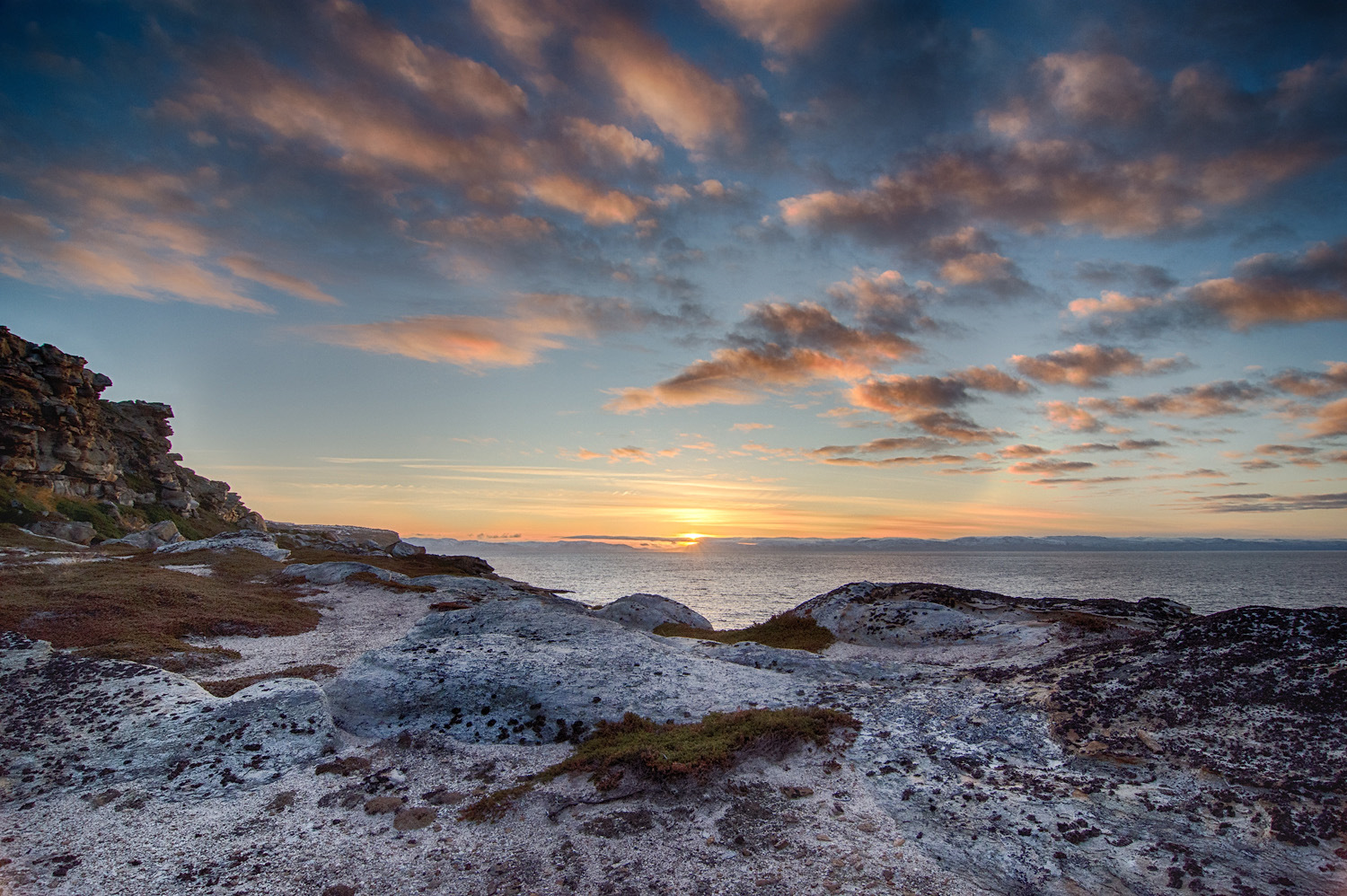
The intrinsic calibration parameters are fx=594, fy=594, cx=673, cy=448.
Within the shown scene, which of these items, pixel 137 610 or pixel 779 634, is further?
pixel 779 634

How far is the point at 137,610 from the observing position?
82.0 ft

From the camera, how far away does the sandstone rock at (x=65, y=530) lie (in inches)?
2105

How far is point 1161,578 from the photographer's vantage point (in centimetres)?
13675

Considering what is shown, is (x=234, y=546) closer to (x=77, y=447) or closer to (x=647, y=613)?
(x=77, y=447)

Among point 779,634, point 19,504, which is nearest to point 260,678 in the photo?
point 779,634

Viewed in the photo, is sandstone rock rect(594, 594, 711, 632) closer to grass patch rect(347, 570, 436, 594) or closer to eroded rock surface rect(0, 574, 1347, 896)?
grass patch rect(347, 570, 436, 594)

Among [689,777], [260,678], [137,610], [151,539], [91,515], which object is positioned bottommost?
[260,678]

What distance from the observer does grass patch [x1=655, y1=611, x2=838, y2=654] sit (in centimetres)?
2947

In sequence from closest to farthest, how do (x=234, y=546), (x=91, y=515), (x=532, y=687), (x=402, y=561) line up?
1. (x=532, y=687)
2. (x=234, y=546)
3. (x=91, y=515)
4. (x=402, y=561)

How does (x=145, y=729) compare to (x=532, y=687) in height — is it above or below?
below

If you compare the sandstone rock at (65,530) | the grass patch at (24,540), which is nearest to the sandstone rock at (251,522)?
the sandstone rock at (65,530)

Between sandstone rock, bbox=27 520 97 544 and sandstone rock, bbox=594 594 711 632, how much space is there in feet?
172

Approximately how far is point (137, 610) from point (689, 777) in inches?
1039

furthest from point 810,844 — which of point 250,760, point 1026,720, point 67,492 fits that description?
point 67,492
